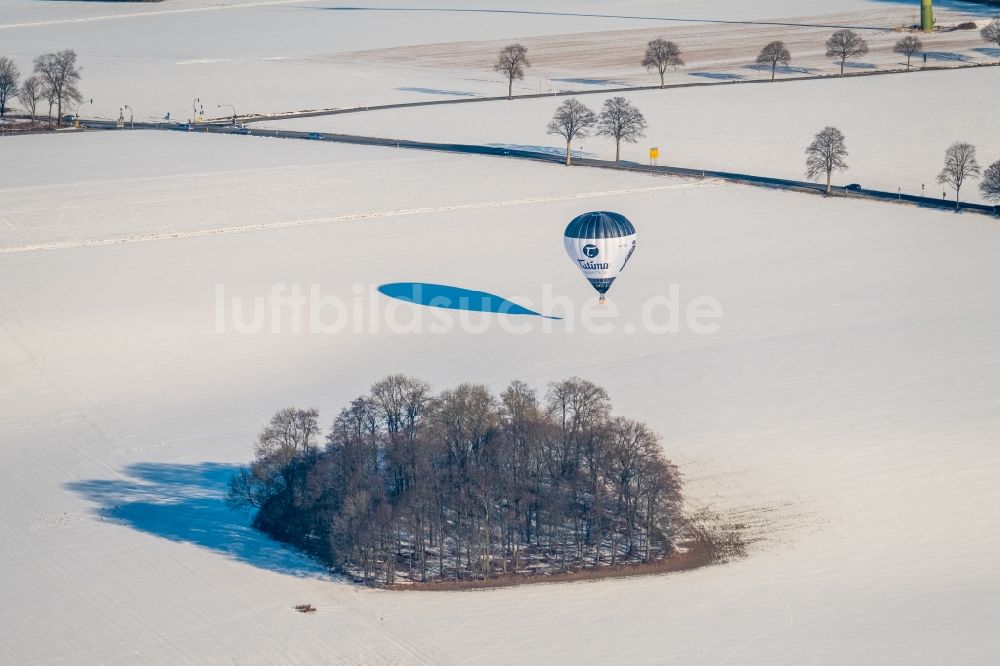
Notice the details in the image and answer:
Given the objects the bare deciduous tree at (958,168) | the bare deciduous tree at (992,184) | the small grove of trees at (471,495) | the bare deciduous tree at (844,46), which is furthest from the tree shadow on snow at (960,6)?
the small grove of trees at (471,495)

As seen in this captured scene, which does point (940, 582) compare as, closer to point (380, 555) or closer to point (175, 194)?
point (380, 555)

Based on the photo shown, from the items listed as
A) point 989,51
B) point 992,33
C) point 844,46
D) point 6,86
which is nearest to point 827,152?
point 844,46

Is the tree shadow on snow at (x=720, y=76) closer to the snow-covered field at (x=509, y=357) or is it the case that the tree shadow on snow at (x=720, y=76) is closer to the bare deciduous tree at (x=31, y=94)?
the snow-covered field at (x=509, y=357)

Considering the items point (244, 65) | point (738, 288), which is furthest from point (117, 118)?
point (738, 288)

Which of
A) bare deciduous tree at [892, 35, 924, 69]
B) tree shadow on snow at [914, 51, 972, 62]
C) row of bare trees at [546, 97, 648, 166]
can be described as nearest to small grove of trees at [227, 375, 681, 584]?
row of bare trees at [546, 97, 648, 166]

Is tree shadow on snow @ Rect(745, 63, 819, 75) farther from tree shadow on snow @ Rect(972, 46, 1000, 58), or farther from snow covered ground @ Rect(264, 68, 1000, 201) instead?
tree shadow on snow @ Rect(972, 46, 1000, 58)

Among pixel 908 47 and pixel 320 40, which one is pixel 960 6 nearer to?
pixel 908 47
